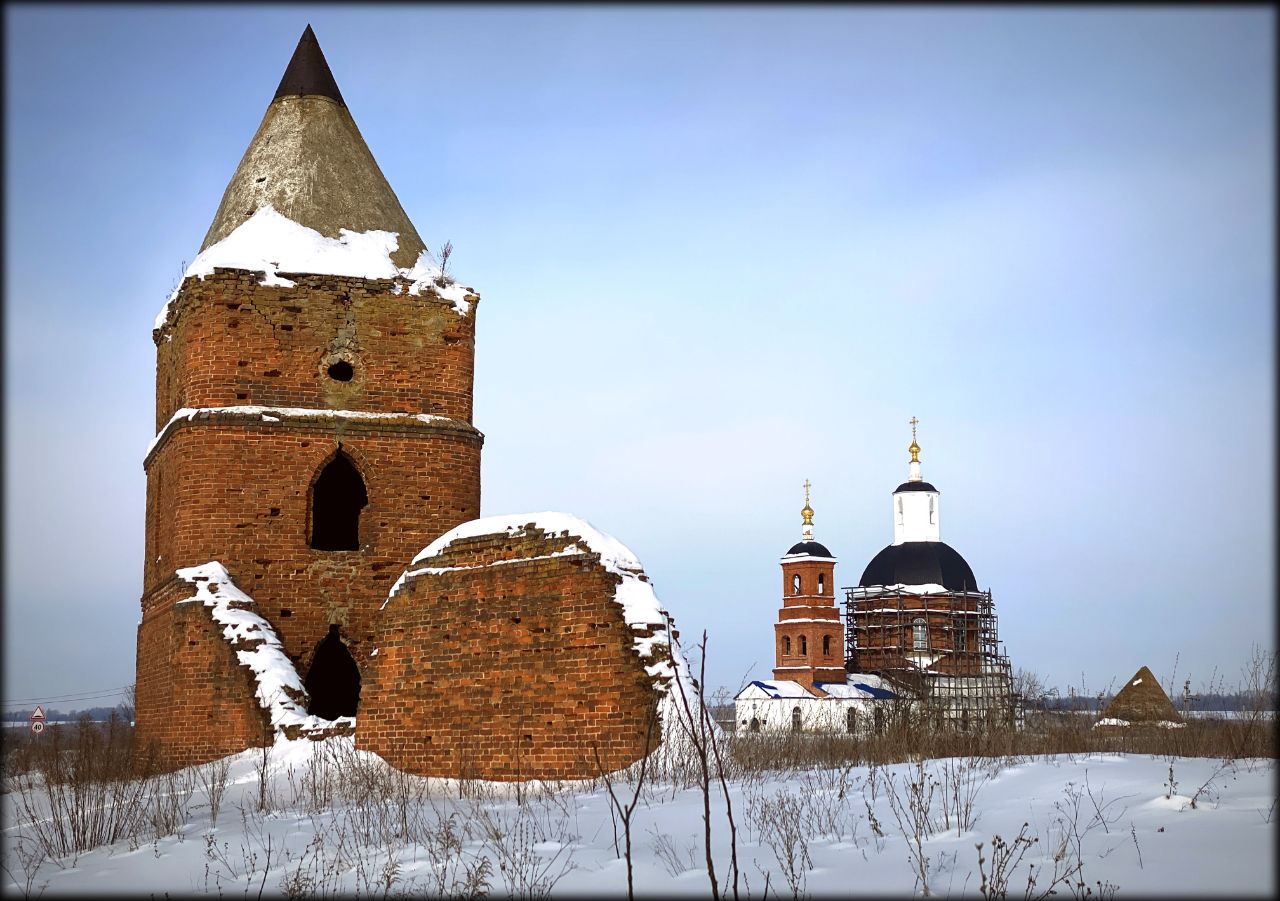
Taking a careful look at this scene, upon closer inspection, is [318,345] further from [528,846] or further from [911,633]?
[911,633]

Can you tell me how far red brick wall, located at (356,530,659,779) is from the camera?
36.7 ft

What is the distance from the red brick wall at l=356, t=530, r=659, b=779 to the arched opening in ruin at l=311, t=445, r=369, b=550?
3.72 m

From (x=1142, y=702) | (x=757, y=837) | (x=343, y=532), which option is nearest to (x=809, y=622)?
(x=1142, y=702)

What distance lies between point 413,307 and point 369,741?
16.7ft

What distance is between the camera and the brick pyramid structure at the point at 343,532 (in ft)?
37.9

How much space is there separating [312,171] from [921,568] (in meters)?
41.3

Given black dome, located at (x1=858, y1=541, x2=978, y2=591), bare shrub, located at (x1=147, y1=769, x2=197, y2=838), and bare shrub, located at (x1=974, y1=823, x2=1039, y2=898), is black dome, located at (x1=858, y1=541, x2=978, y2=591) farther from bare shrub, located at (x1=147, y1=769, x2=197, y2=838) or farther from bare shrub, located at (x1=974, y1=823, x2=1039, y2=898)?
bare shrub, located at (x1=974, y1=823, x2=1039, y2=898)

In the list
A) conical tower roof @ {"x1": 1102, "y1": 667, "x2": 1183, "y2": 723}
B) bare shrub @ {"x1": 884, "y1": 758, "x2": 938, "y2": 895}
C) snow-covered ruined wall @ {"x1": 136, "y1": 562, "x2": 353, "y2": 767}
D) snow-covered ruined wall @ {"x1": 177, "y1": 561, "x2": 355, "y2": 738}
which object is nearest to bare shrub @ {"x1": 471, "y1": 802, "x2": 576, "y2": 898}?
bare shrub @ {"x1": 884, "y1": 758, "x2": 938, "y2": 895}

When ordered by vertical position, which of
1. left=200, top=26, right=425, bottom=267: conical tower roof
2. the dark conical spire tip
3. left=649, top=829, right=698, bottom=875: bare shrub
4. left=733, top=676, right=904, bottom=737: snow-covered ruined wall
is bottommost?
left=733, top=676, right=904, bottom=737: snow-covered ruined wall

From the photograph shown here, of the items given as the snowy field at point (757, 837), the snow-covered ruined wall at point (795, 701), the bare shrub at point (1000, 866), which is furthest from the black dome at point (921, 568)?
Answer: the bare shrub at point (1000, 866)

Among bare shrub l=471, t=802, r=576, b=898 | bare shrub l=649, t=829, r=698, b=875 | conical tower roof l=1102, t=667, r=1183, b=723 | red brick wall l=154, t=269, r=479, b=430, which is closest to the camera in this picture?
bare shrub l=471, t=802, r=576, b=898

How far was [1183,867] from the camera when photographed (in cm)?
617

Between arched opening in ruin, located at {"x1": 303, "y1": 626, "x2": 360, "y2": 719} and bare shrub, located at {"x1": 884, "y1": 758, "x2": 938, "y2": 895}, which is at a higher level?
arched opening in ruin, located at {"x1": 303, "y1": 626, "x2": 360, "y2": 719}

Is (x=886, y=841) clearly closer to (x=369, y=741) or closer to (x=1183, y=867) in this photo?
(x=1183, y=867)
